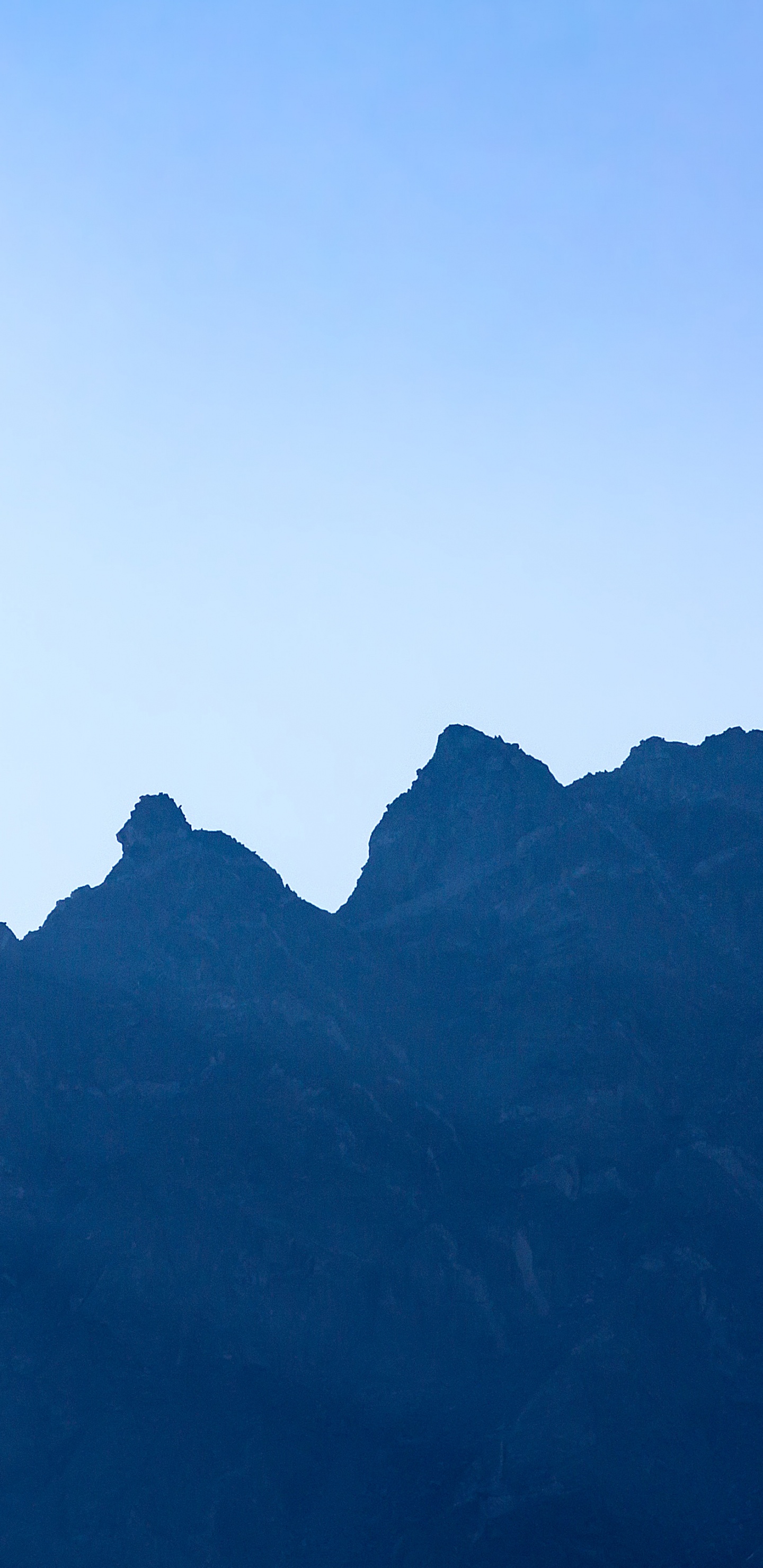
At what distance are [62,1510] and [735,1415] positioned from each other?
174 ft

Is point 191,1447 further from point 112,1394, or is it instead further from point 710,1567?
point 710,1567

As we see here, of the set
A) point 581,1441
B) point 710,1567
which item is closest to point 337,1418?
point 581,1441

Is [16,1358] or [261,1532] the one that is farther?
[16,1358]

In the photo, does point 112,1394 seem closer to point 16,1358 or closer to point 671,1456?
point 16,1358

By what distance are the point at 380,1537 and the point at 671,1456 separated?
23118mm

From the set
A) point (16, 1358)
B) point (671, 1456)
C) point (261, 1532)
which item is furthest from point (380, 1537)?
point (16, 1358)

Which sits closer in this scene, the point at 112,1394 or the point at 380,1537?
the point at 380,1537

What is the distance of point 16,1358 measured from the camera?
19825 centimetres

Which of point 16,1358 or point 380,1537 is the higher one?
point 16,1358

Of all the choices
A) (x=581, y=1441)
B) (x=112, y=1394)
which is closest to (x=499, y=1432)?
(x=581, y=1441)

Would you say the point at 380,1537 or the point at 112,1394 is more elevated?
the point at 112,1394

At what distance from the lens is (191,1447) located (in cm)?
19112

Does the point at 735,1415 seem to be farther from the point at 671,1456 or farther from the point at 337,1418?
the point at 337,1418

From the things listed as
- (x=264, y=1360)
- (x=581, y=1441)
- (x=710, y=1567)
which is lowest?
(x=710, y=1567)
